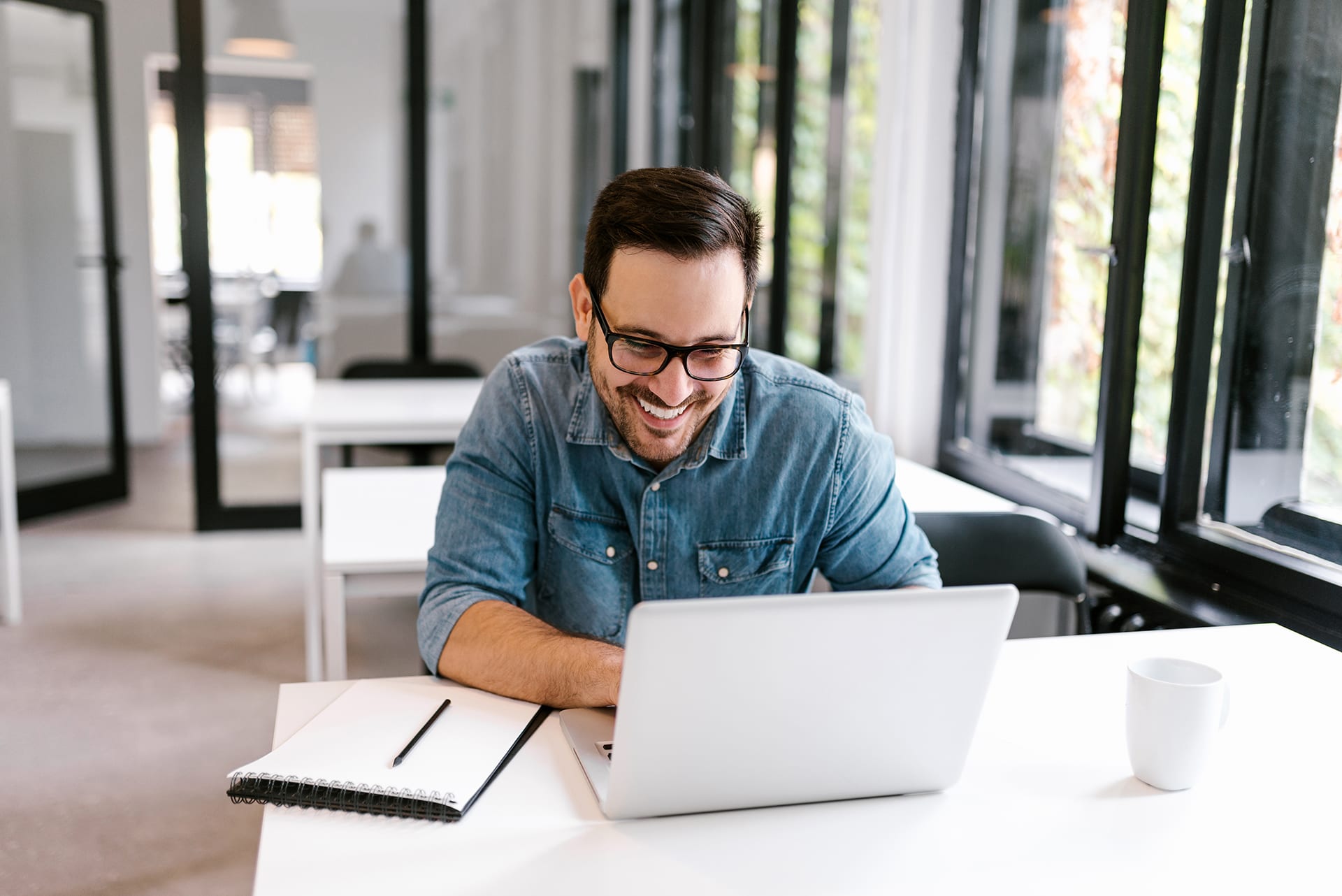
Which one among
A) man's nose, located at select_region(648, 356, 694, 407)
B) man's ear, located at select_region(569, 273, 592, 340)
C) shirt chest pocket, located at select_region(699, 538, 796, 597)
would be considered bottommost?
shirt chest pocket, located at select_region(699, 538, 796, 597)

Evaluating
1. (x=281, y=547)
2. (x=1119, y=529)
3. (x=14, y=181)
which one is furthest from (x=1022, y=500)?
(x=14, y=181)

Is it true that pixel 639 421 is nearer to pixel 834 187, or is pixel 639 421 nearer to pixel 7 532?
pixel 834 187

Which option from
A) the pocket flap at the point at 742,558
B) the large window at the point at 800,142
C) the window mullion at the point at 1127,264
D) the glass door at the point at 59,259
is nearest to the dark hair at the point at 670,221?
the pocket flap at the point at 742,558

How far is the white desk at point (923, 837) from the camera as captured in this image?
0.87 metres

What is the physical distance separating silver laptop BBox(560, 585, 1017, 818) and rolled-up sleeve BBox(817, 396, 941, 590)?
0.50 m

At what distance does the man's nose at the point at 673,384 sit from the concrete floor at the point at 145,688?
1.34 metres

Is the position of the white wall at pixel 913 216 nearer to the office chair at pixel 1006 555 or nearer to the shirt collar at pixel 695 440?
the office chair at pixel 1006 555

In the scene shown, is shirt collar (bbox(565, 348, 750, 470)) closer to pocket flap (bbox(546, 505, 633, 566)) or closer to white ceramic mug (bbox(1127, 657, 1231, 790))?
pocket flap (bbox(546, 505, 633, 566))

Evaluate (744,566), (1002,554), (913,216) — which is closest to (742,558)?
(744,566)

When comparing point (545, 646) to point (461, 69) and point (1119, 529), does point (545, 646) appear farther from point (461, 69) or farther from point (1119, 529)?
point (461, 69)

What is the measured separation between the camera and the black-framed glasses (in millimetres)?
1273

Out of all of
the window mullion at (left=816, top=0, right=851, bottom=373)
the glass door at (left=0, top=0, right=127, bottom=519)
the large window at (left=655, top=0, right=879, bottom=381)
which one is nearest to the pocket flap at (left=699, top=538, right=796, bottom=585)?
the large window at (left=655, top=0, right=879, bottom=381)

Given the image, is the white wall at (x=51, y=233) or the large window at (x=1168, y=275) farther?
the white wall at (x=51, y=233)

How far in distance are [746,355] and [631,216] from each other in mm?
256
